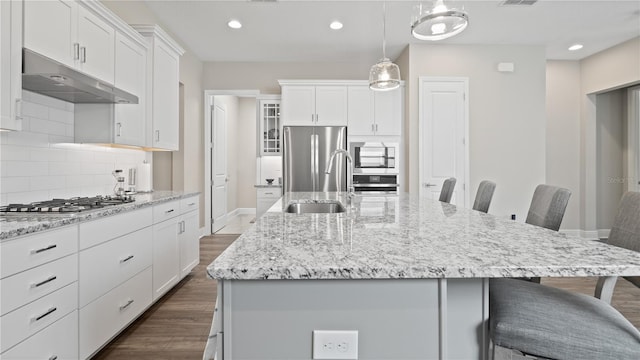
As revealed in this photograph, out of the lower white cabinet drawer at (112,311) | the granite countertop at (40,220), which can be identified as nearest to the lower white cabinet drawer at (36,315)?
the lower white cabinet drawer at (112,311)

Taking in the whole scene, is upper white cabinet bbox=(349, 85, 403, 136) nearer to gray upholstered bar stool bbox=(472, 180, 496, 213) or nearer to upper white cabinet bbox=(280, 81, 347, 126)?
upper white cabinet bbox=(280, 81, 347, 126)

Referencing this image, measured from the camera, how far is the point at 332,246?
99 cm

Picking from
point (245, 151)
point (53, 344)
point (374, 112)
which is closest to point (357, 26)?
point (374, 112)

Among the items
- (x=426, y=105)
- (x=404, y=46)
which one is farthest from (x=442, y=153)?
(x=404, y=46)

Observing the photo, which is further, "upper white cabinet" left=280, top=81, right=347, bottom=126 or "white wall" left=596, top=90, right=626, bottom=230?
"white wall" left=596, top=90, right=626, bottom=230

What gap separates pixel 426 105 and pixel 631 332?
13.7 feet

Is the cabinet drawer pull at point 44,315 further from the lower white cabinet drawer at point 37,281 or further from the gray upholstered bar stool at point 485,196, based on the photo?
the gray upholstered bar stool at point 485,196

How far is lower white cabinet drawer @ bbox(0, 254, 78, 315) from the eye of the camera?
1.31m

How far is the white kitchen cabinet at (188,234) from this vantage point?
3092 mm

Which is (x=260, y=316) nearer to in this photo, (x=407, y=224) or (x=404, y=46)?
(x=407, y=224)

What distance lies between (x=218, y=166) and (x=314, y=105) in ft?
7.05

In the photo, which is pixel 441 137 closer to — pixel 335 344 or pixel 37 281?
pixel 335 344

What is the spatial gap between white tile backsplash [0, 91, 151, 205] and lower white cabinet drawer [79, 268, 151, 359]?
0.82 metres

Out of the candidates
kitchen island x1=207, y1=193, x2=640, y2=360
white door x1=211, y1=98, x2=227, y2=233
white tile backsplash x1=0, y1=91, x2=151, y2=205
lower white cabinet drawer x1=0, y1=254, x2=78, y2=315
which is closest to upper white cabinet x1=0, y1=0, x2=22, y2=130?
white tile backsplash x1=0, y1=91, x2=151, y2=205
